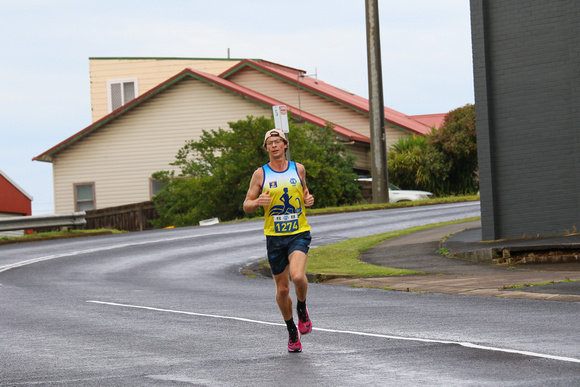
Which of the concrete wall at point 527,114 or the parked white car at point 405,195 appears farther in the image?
the parked white car at point 405,195

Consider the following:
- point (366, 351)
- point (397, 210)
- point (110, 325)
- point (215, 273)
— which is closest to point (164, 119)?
Result: point (397, 210)

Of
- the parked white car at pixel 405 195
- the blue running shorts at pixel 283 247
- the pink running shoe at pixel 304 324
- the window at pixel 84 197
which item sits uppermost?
the window at pixel 84 197

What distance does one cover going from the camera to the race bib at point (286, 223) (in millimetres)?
8203

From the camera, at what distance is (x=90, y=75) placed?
54844 millimetres

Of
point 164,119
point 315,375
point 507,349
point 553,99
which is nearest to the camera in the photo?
point 315,375

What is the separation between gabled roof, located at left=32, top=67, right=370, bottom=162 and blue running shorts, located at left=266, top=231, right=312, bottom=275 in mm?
32578

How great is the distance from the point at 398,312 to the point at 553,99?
8352 mm

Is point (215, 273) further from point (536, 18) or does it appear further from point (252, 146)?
point (252, 146)

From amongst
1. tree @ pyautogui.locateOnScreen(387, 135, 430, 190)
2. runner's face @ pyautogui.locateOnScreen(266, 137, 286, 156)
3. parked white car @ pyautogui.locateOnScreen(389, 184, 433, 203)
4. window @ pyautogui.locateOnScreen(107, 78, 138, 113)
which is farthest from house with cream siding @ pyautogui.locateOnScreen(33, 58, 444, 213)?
runner's face @ pyautogui.locateOnScreen(266, 137, 286, 156)

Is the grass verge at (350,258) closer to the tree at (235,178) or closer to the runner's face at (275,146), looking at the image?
the runner's face at (275,146)

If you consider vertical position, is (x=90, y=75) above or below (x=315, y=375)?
above

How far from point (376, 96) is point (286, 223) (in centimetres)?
2437

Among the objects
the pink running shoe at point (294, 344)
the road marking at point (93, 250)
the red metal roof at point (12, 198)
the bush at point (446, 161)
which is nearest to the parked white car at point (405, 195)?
the bush at point (446, 161)

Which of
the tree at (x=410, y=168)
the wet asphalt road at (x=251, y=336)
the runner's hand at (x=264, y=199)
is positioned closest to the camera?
the wet asphalt road at (x=251, y=336)
